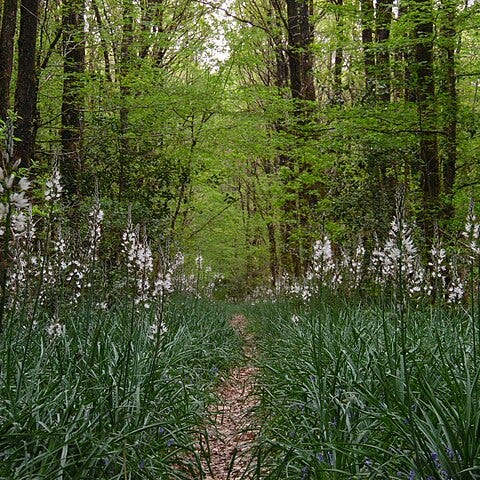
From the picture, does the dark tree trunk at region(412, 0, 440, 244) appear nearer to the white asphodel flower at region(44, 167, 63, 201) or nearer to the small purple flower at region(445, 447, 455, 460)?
the small purple flower at region(445, 447, 455, 460)

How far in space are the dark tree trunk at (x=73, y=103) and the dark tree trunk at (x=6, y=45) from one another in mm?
2477

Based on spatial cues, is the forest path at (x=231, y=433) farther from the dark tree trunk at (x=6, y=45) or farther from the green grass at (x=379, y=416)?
the dark tree trunk at (x=6, y=45)

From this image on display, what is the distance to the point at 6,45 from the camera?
7.77m

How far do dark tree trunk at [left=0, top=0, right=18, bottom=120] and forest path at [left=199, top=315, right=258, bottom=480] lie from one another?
17.1ft

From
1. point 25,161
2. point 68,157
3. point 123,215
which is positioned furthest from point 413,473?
point 68,157

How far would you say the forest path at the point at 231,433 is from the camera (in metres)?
4.08

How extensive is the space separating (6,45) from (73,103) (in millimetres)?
3408

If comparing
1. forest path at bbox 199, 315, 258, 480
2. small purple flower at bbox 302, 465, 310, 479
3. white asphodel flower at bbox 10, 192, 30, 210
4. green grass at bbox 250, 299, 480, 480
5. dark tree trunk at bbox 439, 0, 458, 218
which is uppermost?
dark tree trunk at bbox 439, 0, 458, 218

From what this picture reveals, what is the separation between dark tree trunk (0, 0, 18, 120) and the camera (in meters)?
7.64

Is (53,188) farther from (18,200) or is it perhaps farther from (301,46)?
(301,46)

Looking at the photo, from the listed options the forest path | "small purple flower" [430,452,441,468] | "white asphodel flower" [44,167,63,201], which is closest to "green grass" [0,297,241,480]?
the forest path

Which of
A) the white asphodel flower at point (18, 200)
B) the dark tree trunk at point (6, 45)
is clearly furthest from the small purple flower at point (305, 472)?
the dark tree trunk at point (6, 45)

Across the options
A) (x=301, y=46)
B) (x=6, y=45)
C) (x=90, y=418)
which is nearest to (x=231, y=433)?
(x=90, y=418)

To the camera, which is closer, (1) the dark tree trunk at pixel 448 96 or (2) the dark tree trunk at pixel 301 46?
(1) the dark tree trunk at pixel 448 96
